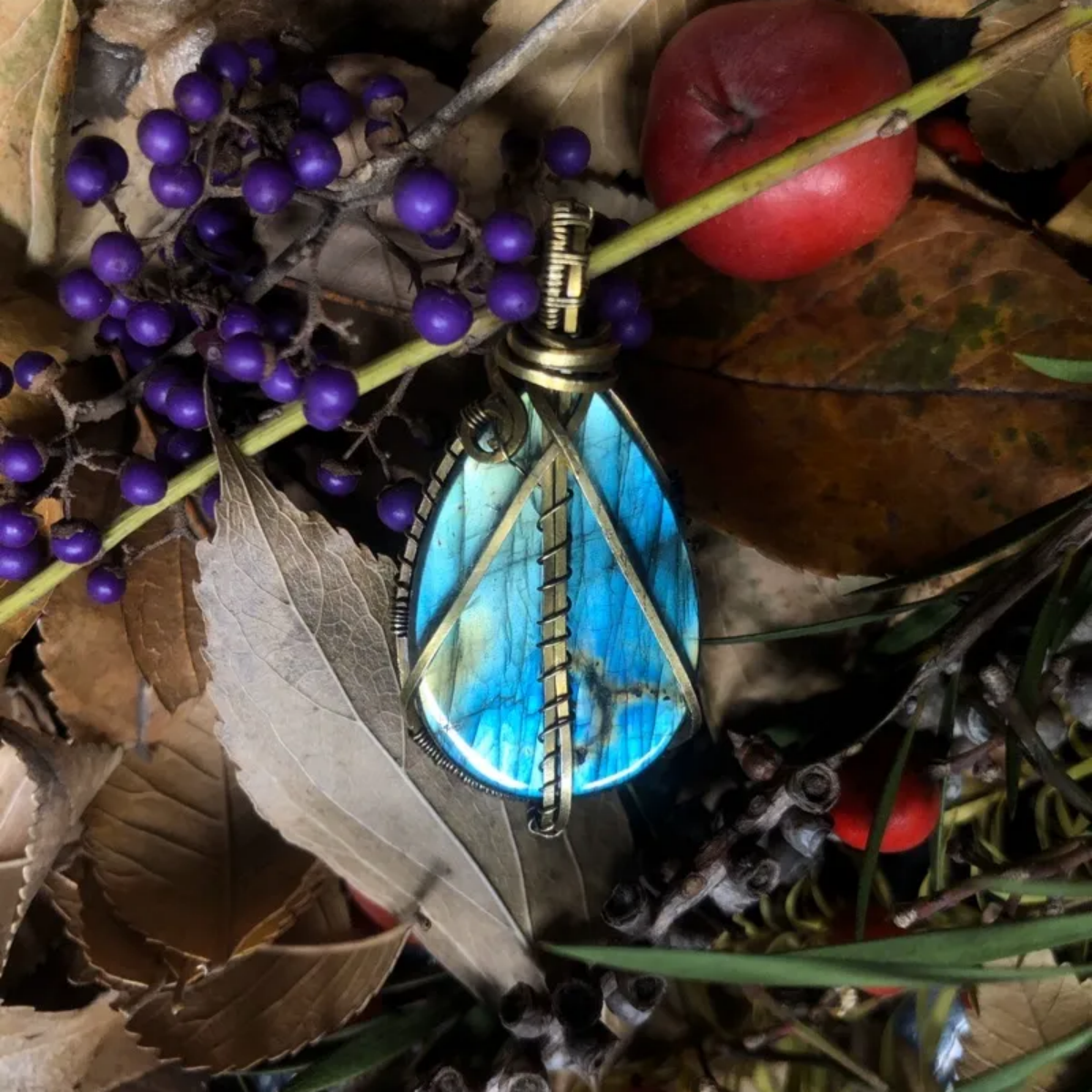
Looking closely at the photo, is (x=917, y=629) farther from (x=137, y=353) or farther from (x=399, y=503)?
(x=137, y=353)

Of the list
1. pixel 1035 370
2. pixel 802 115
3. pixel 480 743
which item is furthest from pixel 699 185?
pixel 480 743

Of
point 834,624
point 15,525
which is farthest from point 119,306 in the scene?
point 834,624

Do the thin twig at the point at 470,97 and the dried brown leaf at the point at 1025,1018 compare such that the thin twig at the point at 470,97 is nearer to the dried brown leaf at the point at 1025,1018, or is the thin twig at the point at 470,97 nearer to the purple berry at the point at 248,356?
the purple berry at the point at 248,356

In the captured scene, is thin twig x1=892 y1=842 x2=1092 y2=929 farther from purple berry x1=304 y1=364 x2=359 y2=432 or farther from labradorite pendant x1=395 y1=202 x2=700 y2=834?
purple berry x1=304 y1=364 x2=359 y2=432

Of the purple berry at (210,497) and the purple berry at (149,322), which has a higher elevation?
the purple berry at (149,322)

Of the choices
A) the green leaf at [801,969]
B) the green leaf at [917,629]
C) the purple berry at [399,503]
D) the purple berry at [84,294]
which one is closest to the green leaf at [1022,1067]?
the green leaf at [801,969]
